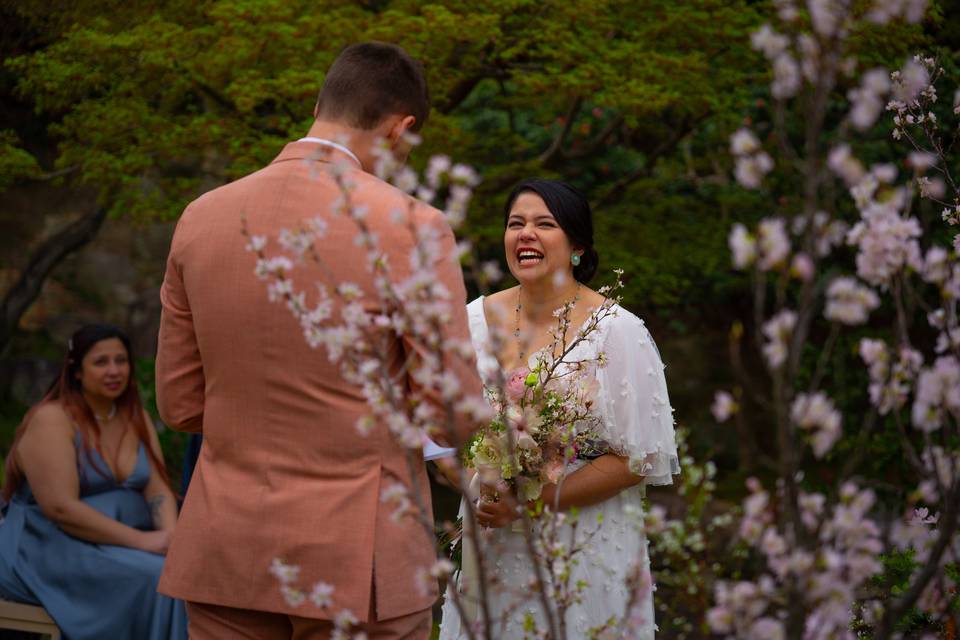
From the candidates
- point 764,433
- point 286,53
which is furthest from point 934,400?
point 764,433

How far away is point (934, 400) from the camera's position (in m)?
1.35

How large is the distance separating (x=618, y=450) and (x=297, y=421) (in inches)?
45.9

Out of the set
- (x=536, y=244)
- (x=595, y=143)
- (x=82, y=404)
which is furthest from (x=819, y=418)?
(x=595, y=143)

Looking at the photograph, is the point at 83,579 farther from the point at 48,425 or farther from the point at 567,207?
the point at 567,207

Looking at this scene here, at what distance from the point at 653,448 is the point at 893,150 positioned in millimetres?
5787

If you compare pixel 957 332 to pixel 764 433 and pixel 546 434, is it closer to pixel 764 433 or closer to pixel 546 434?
pixel 546 434

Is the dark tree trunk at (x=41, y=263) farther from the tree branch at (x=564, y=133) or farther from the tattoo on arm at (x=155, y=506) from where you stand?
the tattoo on arm at (x=155, y=506)

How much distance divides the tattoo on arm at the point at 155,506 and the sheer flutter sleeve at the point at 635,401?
7.60ft

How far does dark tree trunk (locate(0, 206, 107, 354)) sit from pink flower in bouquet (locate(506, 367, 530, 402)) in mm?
6024

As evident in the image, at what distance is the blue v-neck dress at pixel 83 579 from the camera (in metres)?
3.93

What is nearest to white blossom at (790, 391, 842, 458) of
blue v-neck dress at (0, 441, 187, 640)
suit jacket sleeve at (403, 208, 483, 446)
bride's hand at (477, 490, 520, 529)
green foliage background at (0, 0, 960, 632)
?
suit jacket sleeve at (403, 208, 483, 446)

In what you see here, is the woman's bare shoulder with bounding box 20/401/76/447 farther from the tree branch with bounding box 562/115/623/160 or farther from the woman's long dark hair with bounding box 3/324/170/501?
the tree branch with bounding box 562/115/623/160

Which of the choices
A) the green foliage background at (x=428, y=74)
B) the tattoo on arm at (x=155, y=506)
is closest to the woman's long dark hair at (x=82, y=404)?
the tattoo on arm at (x=155, y=506)

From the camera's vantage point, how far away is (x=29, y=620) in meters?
3.90
